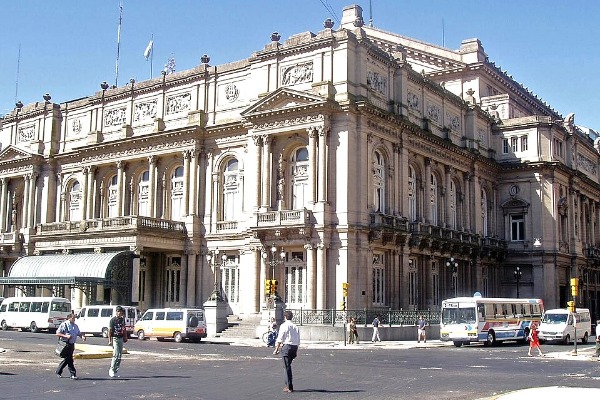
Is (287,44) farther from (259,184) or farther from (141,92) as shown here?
(141,92)

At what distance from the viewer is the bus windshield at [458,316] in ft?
143

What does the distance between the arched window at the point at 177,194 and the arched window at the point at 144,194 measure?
244 centimetres

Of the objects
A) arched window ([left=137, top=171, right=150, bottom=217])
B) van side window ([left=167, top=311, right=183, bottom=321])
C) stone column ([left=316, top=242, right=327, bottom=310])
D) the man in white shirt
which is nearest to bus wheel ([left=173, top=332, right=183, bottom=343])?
van side window ([left=167, top=311, right=183, bottom=321])

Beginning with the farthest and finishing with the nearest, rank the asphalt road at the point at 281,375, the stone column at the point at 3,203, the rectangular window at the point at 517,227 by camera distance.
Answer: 1. the stone column at the point at 3,203
2. the rectangular window at the point at 517,227
3. the asphalt road at the point at 281,375

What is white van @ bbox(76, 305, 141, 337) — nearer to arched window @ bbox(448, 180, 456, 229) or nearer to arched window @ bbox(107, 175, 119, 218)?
arched window @ bbox(107, 175, 119, 218)

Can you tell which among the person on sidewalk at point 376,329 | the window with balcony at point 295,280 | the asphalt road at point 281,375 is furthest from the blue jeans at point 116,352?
the window with balcony at point 295,280

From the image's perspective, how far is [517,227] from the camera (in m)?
69.1

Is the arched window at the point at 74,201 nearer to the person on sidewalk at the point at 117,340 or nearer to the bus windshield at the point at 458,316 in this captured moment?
the bus windshield at the point at 458,316

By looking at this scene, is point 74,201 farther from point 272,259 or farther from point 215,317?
point 272,259

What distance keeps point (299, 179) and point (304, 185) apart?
23.2 inches

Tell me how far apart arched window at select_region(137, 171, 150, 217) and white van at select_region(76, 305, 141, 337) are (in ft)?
45.7

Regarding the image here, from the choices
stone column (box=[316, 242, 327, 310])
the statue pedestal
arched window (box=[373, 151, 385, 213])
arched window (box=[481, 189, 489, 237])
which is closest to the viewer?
stone column (box=[316, 242, 327, 310])

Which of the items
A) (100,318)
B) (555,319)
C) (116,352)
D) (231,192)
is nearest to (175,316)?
(100,318)

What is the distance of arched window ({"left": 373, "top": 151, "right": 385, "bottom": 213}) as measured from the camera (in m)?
52.0
